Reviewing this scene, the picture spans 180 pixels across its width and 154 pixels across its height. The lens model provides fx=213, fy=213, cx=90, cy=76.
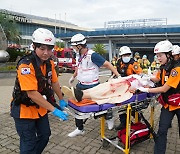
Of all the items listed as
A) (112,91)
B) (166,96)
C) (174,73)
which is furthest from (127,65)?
(174,73)

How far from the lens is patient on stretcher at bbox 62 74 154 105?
9.82 feet

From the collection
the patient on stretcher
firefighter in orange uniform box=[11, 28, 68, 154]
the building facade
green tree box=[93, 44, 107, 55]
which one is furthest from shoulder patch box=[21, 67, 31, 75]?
the building facade

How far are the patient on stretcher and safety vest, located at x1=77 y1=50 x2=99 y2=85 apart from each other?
718 millimetres

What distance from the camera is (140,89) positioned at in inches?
123

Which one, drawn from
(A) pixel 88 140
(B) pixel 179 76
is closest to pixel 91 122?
(A) pixel 88 140

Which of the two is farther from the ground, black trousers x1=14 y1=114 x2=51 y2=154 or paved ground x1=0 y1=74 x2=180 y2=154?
black trousers x1=14 y1=114 x2=51 y2=154

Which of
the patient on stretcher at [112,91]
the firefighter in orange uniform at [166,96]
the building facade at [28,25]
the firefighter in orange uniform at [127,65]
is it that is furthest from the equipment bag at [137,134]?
the building facade at [28,25]

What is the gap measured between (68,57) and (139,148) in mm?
16721

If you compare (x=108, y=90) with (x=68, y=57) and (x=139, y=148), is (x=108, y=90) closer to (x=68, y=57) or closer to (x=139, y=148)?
(x=139, y=148)

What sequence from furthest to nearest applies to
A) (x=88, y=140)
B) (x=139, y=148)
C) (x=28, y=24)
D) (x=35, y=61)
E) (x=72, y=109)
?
(x=28, y=24) → (x=88, y=140) → (x=139, y=148) → (x=72, y=109) → (x=35, y=61)

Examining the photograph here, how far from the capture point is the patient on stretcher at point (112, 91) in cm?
299

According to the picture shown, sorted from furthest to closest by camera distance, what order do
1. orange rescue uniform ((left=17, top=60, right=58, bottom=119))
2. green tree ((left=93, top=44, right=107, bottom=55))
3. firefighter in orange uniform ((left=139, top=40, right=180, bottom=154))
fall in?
green tree ((left=93, top=44, right=107, bottom=55))
firefighter in orange uniform ((left=139, top=40, right=180, bottom=154))
orange rescue uniform ((left=17, top=60, right=58, bottom=119))

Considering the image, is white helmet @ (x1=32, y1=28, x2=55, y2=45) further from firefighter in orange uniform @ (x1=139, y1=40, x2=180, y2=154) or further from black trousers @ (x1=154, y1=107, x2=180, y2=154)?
black trousers @ (x1=154, y1=107, x2=180, y2=154)

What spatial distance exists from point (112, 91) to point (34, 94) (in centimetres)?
131
